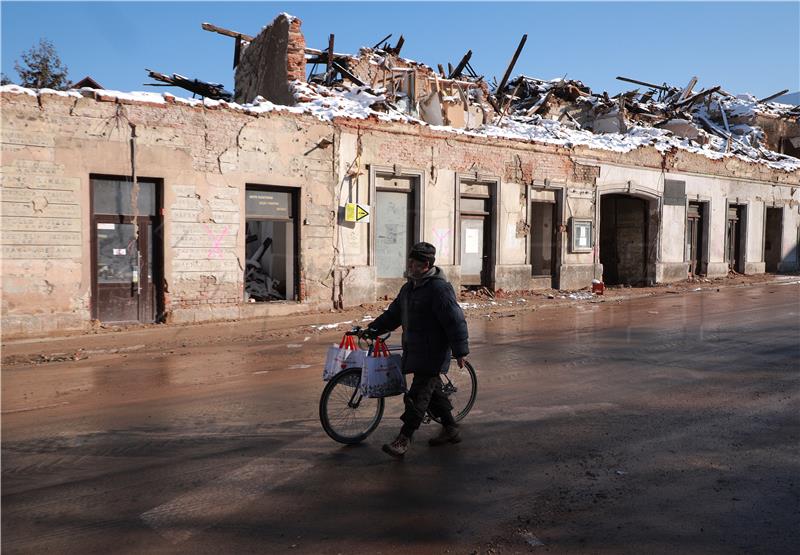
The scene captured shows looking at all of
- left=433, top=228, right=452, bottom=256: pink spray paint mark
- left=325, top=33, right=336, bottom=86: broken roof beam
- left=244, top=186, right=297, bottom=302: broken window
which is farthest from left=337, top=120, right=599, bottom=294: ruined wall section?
left=325, top=33, right=336, bottom=86: broken roof beam

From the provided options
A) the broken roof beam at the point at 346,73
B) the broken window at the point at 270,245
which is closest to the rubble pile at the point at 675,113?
the broken roof beam at the point at 346,73

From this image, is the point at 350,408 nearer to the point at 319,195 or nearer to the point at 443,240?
the point at 319,195

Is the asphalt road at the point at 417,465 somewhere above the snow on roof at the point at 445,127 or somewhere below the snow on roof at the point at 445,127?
below

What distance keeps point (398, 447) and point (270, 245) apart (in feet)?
38.5

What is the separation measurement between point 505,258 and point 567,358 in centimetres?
931

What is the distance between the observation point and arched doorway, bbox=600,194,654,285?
896 inches

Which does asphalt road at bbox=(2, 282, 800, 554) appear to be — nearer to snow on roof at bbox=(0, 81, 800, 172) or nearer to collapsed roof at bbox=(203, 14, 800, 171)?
snow on roof at bbox=(0, 81, 800, 172)

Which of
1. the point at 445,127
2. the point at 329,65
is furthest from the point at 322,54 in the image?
the point at 445,127

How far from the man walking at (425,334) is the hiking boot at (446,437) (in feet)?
0.97

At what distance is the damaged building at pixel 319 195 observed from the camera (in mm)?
11430

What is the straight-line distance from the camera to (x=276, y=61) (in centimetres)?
1667

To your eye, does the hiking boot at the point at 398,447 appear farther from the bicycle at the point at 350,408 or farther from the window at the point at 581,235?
the window at the point at 581,235

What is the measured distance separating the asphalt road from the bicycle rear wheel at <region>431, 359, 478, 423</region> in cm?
18

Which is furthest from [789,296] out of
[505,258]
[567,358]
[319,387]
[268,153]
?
[319,387]
